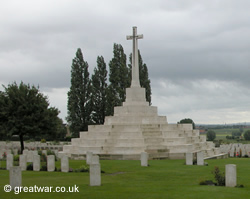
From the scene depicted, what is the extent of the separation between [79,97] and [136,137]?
64.3 feet

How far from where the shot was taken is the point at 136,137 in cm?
2430

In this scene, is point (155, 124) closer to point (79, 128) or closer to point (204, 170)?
point (204, 170)

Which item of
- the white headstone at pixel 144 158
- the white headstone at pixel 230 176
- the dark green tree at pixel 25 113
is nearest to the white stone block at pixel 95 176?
the white headstone at pixel 230 176

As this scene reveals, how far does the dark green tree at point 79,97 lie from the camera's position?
42.6m

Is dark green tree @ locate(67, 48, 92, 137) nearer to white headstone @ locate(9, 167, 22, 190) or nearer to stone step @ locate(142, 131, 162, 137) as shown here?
stone step @ locate(142, 131, 162, 137)

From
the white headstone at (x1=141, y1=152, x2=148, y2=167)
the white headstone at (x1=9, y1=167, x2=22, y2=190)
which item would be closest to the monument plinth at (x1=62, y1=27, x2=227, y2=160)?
the white headstone at (x1=141, y1=152, x2=148, y2=167)

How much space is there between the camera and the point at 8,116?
3112cm

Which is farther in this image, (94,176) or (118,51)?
(118,51)

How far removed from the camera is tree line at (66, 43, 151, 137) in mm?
42594

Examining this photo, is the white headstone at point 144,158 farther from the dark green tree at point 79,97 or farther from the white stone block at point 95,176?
the dark green tree at point 79,97

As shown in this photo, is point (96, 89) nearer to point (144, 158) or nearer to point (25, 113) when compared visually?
point (25, 113)

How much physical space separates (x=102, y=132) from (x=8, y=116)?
989 cm

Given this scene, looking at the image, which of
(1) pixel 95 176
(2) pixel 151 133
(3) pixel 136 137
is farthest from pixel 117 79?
(1) pixel 95 176

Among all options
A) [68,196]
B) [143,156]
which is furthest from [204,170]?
[68,196]
